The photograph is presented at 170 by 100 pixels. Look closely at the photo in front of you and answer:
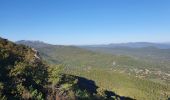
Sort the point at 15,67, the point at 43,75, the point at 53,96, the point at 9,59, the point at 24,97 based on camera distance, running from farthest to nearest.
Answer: the point at 43,75, the point at 9,59, the point at 15,67, the point at 53,96, the point at 24,97

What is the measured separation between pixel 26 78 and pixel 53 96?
36.7ft

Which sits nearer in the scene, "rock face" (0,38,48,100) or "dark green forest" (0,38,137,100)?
"rock face" (0,38,48,100)

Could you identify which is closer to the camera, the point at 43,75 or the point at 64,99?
the point at 64,99

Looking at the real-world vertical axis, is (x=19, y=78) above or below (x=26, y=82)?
above

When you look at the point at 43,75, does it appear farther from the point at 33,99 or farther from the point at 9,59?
the point at 33,99

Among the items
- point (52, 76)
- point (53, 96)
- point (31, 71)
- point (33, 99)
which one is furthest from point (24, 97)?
point (52, 76)

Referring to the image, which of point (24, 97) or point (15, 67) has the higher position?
point (15, 67)

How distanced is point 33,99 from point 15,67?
41.7 ft

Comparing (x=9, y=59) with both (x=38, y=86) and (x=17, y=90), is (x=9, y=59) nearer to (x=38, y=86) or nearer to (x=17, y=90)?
(x=38, y=86)

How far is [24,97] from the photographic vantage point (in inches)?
2402

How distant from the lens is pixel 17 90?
206 feet

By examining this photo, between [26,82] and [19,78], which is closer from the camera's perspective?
[19,78]

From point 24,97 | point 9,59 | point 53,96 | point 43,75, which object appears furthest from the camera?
point 43,75

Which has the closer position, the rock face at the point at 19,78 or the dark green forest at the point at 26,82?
the rock face at the point at 19,78
